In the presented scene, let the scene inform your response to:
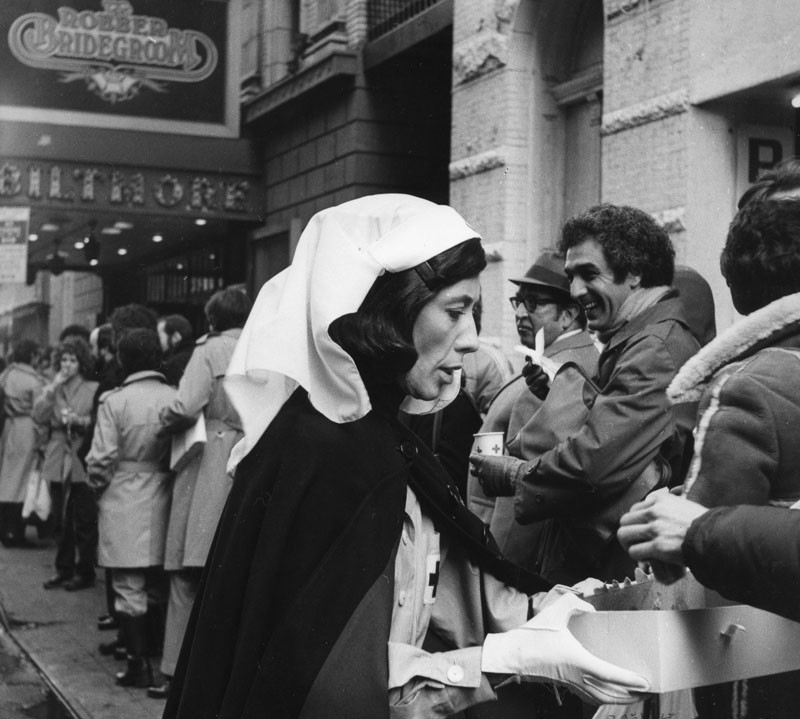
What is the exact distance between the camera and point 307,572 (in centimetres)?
236

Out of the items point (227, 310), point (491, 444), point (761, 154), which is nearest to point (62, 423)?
point (227, 310)

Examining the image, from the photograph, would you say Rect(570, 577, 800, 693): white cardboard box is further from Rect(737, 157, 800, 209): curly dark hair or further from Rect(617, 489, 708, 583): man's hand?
Rect(737, 157, 800, 209): curly dark hair

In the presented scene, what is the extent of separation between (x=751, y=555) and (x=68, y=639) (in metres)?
7.23

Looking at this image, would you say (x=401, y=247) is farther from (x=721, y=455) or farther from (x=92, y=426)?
(x=92, y=426)

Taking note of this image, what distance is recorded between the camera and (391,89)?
16656 mm

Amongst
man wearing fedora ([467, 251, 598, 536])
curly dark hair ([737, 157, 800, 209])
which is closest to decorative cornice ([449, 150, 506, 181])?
man wearing fedora ([467, 251, 598, 536])

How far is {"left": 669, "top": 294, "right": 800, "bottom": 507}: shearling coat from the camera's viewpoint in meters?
2.21

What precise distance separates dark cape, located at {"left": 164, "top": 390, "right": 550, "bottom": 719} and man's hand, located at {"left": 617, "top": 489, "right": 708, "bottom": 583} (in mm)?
487

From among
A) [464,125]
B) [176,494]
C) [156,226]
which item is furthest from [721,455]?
[156,226]

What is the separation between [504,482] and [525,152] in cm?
790

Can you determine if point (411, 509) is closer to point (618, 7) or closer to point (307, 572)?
point (307, 572)

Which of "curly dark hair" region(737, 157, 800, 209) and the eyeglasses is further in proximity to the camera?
the eyeglasses

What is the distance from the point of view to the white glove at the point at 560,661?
212cm

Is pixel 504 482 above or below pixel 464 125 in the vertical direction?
below
